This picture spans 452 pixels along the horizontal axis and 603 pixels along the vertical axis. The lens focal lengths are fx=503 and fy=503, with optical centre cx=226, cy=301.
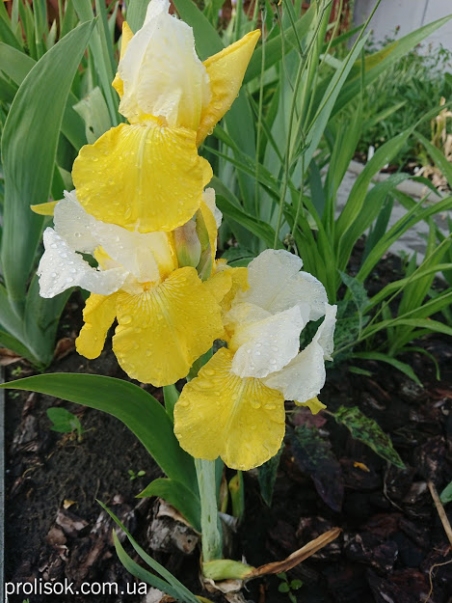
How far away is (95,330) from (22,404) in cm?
84

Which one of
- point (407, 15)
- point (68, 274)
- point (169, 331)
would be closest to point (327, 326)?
point (169, 331)

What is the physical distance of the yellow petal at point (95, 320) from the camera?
0.56 meters

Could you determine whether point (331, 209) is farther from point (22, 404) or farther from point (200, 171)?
point (22, 404)

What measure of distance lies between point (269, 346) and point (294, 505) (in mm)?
595

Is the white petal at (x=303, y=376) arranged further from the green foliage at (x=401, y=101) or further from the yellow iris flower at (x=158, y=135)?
the green foliage at (x=401, y=101)

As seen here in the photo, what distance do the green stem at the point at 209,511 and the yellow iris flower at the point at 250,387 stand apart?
16 centimetres

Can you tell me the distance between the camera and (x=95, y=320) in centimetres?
56

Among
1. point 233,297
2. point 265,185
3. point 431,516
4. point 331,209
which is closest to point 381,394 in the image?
point 431,516

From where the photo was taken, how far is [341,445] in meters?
1.10

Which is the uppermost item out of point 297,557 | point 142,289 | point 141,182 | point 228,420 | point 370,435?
point 141,182

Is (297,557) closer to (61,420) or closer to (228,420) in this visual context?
(228,420)

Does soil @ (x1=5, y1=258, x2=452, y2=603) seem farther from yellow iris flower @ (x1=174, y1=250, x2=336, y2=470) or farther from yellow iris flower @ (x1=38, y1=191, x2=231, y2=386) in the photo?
yellow iris flower @ (x1=38, y1=191, x2=231, y2=386)

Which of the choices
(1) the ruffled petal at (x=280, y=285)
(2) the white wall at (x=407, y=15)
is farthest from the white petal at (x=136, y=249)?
(2) the white wall at (x=407, y=15)

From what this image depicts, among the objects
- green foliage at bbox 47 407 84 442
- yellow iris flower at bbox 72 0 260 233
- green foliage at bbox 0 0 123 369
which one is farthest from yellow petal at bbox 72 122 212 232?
green foliage at bbox 47 407 84 442
